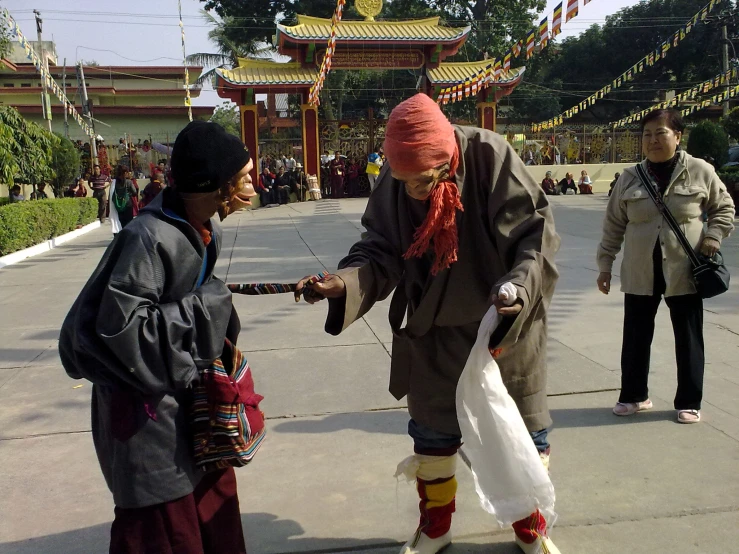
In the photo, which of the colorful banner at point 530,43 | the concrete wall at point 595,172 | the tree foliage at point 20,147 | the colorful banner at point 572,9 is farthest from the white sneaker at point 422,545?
the concrete wall at point 595,172

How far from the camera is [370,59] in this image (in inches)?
828

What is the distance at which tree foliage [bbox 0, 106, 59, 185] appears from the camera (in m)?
11.2

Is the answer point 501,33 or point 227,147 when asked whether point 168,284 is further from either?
point 501,33

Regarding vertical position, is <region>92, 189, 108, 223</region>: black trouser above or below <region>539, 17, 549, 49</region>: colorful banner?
below

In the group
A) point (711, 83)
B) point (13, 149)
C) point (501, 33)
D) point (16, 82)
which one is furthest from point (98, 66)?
point (711, 83)

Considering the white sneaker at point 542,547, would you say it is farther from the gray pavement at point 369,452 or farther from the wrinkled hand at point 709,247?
the wrinkled hand at point 709,247

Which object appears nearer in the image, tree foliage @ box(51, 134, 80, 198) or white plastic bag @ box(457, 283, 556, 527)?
white plastic bag @ box(457, 283, 556, 527)

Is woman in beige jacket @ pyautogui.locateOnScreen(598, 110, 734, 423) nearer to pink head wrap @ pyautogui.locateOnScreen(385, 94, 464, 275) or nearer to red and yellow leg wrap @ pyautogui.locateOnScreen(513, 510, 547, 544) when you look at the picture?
red and yellow leg wrap @ pyautogui.locateOnScreen(513, 510, 547, 544)

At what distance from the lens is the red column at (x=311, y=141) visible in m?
20.9

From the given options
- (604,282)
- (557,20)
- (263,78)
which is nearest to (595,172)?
(263,78)

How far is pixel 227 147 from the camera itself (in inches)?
73.8

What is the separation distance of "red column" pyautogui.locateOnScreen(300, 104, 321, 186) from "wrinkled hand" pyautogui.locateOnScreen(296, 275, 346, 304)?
62.4 feet

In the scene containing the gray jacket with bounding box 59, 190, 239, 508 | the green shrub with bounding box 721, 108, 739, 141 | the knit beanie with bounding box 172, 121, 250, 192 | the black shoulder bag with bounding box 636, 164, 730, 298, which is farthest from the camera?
the green shrub with bounding box 721, 108, 739, 141

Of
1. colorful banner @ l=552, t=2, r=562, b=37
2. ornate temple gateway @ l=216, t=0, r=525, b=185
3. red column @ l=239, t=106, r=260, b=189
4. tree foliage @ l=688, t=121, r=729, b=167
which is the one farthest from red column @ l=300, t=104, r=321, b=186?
tree foliage @ l=688, t=121, r=729, b=167
